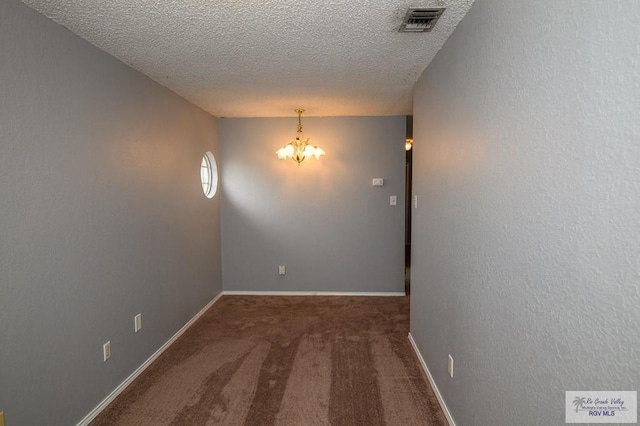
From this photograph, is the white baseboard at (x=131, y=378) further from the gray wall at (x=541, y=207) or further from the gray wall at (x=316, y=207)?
the gray wall at (x=541, y=207)

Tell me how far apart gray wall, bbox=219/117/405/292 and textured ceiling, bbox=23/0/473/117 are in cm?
109

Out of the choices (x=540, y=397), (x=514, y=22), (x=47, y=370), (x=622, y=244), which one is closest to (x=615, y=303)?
(x=622, y=244)

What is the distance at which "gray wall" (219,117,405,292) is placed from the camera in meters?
4.51

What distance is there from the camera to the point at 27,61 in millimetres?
1713

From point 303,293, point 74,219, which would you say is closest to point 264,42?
point 74,219

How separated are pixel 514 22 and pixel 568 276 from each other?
0.95 m

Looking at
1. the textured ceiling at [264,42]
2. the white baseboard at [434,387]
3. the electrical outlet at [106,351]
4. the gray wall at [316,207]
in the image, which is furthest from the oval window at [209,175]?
the white baseboard at [434,387]

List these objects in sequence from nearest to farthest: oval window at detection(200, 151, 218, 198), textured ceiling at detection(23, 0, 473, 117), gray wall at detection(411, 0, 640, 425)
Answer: gray wall at detection(411, 0, 640, 425) < textured ceiling at detection(23, 0, 473, 117) < oval window at detection(200, 151, 218, 198)

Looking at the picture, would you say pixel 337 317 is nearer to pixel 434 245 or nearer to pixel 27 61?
pixel 434 245

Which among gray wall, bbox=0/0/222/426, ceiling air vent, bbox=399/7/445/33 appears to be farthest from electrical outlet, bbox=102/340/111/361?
ceiling air vent, bbox=399/7/445/33

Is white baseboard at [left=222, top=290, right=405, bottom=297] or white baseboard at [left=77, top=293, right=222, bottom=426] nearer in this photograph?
white baseboard at [left=77, top=293, right=222, bottom=426]

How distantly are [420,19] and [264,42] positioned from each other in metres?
0.95

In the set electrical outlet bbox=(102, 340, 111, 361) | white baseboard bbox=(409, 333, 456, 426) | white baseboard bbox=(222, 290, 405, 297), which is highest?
electrical outlet bbox=(102, 340, 111, 361)

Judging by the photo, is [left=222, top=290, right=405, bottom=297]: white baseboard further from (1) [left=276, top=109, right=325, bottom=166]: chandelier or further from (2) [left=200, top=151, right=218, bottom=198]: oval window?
(1) [left=276, top=109, right=325, bottom=166]: chandelier
